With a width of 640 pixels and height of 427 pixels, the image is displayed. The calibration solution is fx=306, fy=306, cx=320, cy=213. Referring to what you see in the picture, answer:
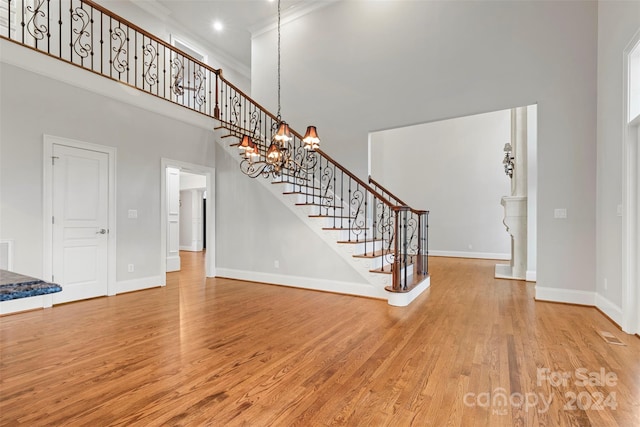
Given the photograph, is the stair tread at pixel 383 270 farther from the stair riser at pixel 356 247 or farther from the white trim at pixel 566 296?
the white trim at pixel 566 296

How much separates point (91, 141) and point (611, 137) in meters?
6.80

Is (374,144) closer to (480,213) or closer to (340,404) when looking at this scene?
(480,213)

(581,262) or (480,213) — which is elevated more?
(480,213)

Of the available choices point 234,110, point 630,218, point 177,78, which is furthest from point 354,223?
point 177,78

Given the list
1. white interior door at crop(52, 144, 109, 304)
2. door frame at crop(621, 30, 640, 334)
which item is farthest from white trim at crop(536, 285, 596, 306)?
white interior door at crop(52, 144, 109, 304)

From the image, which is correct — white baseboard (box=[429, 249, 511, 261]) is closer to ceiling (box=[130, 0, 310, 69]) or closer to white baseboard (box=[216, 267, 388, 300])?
white baseboard (box=[216, 267, 388, 300])

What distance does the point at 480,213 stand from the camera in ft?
29.7

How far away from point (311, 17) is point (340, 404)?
709 cm

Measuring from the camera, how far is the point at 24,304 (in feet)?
12.5

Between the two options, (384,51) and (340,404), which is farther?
(384,51)

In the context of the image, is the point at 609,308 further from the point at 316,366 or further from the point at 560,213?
the point at 316,366

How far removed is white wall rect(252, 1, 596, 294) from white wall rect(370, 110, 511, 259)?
2.85 meters

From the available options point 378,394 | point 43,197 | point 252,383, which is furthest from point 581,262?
point 43,197

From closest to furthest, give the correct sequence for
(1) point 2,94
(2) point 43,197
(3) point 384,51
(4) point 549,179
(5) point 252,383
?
(5) point 252,383 < (1) point 2,94 < (2) point 43,197 < (4) point 549,179 < (3) point 384,51
